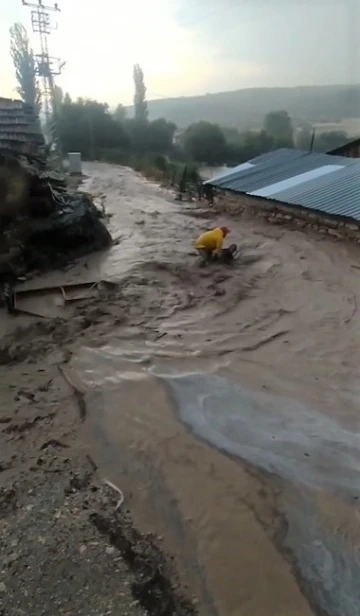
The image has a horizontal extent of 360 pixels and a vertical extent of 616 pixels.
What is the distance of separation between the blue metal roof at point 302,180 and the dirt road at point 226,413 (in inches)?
61.4

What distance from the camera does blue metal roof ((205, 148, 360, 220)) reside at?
32.6 feet

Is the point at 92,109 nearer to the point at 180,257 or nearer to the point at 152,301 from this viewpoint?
the point at 180,257

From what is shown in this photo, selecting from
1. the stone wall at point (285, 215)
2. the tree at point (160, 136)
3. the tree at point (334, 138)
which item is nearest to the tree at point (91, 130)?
the tree at point (160, 136)

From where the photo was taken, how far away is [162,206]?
14.8 metres

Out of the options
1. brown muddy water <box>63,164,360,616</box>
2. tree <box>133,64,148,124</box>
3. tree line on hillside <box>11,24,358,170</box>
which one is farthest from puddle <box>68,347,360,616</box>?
tree <box>133,64,148,124</box>

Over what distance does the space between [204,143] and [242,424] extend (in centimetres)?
1693

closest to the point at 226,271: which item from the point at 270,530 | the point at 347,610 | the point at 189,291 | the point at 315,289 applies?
the point at 189,291

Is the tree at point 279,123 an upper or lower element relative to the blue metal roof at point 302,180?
upper

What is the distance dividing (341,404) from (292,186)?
794 centimetres

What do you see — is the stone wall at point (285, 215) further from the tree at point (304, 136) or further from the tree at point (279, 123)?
the tree at point (279, 123)

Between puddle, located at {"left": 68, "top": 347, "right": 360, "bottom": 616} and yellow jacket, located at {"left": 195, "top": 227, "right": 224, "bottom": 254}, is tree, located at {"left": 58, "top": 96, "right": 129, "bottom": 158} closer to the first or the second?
yellow jacket, located at {"left": 195, "top": 227, "right": 224, "bottom": 254}

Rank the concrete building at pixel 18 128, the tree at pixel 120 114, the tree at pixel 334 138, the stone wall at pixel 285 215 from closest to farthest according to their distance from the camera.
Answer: the tree at pixel 334 138
the stone wall at pixel 285 215
the concrete building at pixel 18 128
the tree at pixel 120 114

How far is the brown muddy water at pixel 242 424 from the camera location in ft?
9.66

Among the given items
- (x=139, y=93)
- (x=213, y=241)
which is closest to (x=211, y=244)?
(x=213, y=241)
